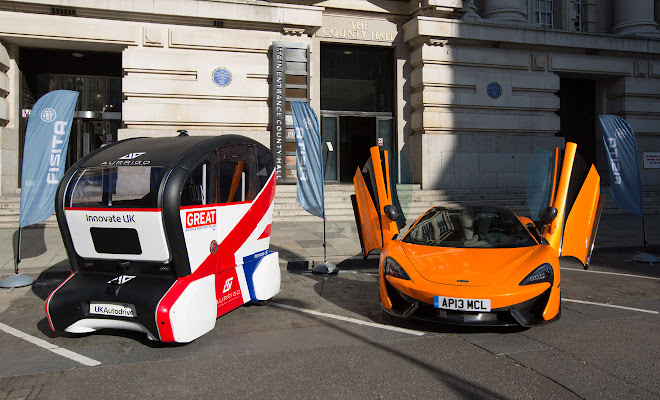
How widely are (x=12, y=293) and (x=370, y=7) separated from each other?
13782 mm

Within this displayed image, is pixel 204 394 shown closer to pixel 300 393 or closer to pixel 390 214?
pixel 300 393

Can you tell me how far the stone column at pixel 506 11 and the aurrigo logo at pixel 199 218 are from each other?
1571 cm

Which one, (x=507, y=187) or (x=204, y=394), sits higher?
(x=507, y=187)

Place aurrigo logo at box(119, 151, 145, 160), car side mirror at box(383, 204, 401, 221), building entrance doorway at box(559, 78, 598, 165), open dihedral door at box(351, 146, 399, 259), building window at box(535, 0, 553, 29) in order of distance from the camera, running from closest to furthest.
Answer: aurrigo logo at box(119, 151, 145, 160)
car side mirror at box(383, 204, 401, 221)
open dihedral door at box(351, 146, 399, 259)
building window at box(535, 0, 553, 29)
building entrance doorway at box(559, 78, 598, 165)

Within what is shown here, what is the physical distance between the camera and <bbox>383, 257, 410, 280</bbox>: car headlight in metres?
5.25

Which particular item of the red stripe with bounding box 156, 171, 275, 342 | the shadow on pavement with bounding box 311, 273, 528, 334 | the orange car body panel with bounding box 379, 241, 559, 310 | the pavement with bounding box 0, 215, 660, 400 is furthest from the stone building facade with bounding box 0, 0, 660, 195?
the orange car body panel with bounding box 379, 241, 559, 310

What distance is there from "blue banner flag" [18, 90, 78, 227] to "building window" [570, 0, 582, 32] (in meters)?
18.3

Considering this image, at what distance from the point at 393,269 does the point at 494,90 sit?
13520mm

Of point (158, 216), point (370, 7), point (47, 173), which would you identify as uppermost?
point (370, 7)

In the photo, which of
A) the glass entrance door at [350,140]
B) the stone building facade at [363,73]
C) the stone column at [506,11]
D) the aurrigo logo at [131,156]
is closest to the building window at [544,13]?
the stone building facade at [363,73]

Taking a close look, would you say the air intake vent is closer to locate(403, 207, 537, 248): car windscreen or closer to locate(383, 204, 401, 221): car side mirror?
locate(383, 204, 401, 221): car side mirror

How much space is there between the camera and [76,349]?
15.4ft

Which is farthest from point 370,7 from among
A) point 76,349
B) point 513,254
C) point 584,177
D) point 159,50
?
point 76,349

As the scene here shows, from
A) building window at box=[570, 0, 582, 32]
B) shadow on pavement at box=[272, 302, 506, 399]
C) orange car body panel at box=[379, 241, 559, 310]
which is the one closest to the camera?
shadow on pavement at box=[272, 302, 506, 399]
